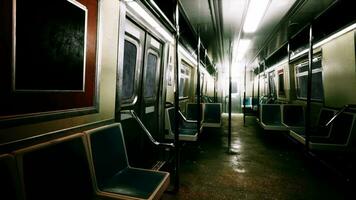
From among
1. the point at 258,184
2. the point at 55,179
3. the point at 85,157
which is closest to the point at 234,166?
the point at 258,184

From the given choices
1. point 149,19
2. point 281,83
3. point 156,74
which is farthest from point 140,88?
point 281,83

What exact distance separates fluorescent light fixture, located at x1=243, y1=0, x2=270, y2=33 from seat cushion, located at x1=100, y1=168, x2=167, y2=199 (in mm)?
3243

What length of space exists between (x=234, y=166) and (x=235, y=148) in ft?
4.37

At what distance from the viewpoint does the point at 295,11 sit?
4.23m

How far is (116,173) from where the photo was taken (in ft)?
6.54

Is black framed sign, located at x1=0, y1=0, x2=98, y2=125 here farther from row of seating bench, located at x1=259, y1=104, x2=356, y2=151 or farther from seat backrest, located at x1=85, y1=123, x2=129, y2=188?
row of seating bench, located at x1=259, y1=104, x2=356, y2=151

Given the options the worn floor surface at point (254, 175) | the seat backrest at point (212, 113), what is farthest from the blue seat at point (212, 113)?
the worn floor surface at point (254, 175)

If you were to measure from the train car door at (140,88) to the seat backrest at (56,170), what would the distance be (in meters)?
1.11

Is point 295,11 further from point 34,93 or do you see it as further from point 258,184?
point 34,93

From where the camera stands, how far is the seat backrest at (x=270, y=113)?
20.1ft

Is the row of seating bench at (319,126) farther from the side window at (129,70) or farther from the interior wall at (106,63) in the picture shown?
the interior wall at (106,63)

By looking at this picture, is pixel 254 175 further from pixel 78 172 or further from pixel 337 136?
pixel 78 172

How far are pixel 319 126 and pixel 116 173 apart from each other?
3.38 m

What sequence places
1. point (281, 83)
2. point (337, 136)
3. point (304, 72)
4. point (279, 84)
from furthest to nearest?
point (279, 84), point (281, 83), point (304, 72), point (337, 136)
